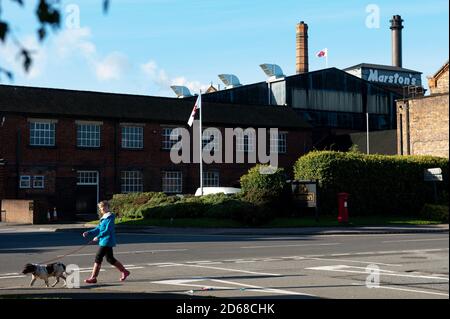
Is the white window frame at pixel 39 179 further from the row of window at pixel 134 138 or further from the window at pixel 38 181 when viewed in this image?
the row of window at pixel 134 138

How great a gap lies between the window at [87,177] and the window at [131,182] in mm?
1827

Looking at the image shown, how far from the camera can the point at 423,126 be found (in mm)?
48125

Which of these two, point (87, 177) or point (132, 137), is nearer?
point (87, 177)

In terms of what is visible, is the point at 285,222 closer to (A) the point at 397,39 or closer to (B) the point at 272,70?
(B) the point at 272,70

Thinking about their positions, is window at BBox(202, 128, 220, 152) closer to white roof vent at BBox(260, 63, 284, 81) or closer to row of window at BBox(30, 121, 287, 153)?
row of window at BBox(30, 121, 287, 153)

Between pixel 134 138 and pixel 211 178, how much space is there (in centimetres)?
649

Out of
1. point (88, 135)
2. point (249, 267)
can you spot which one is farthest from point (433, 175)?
point (249, 267)

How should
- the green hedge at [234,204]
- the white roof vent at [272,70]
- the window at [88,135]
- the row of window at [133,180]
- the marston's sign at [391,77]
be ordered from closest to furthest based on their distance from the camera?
the green hedge at [234,204] → the row of window at [133,180] → the window at [88,135] → the white roof vent at [272,70] → the marston's sign at [391,77]

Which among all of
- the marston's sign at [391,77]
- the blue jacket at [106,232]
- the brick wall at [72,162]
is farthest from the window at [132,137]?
the marston's sign at [391,77]

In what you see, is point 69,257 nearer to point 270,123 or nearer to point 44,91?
point 44,91

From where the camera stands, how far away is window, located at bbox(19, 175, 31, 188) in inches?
1578

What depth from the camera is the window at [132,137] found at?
44.4 metres
